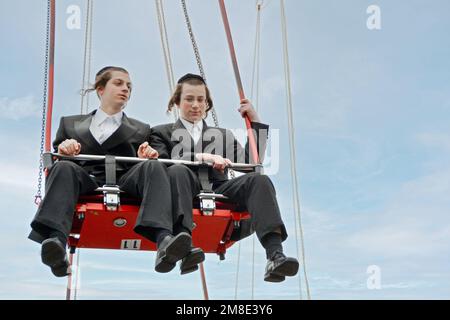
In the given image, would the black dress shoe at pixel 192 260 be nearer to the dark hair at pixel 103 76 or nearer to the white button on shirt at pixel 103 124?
the white button on shirt at pixel 103 124

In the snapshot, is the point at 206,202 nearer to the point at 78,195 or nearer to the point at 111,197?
the point at 111,197

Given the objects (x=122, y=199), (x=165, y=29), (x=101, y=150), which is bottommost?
(x=122, y=199)

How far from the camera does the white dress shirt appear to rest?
3.73m

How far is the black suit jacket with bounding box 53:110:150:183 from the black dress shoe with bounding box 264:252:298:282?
953 millimetres

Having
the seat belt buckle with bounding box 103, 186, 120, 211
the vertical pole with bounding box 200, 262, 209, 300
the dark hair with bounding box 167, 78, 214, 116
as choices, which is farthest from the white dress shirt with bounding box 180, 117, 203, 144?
the vertical pole with bounding box 200, 262, 209, 300

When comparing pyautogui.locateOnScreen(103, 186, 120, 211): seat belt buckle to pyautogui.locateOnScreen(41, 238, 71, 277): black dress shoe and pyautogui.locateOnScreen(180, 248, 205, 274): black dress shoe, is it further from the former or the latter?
pyautogui.locateOnScreen(180, 248, 205, 274): black dress shoe

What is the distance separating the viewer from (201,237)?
3777 millimetres

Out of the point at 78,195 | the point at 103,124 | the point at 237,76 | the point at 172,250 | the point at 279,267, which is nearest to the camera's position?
the point at 172,250

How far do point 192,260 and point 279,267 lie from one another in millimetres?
420

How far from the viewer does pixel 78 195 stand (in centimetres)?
321

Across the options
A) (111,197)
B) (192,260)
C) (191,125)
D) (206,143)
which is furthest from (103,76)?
(192,260)
